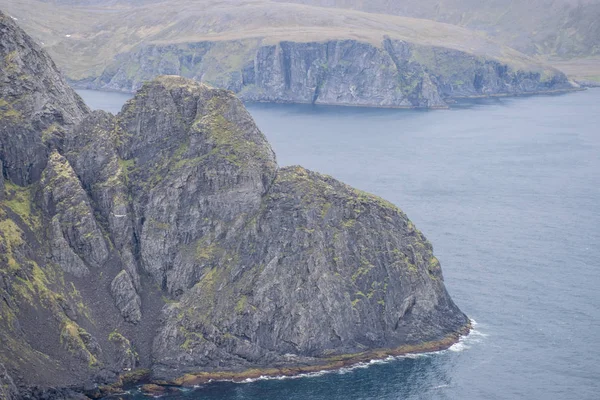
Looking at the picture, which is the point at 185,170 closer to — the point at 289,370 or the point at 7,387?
the point at 289,370

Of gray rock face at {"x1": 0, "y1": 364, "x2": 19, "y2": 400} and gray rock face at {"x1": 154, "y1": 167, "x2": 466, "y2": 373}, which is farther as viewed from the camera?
gray rock face at {"x1": 154, "y1": 167, "x2": 466, "y2": 373}

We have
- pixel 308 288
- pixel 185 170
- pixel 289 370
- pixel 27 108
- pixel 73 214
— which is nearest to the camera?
pixel 289 370

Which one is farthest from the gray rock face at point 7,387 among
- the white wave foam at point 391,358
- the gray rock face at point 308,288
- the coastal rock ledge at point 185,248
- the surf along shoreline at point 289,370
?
the white wave foam at point 391,358

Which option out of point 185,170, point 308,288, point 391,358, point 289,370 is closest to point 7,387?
point 289,370

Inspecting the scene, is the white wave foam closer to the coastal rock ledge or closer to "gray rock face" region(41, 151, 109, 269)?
the coastal rock ledge

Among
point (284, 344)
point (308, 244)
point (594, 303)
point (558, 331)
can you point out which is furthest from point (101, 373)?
point (594, 303)

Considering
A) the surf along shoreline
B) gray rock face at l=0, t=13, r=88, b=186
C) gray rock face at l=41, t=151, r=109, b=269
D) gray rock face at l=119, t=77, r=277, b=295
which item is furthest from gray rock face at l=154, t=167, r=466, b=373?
gray rock face at l=0, t=13, r=88, b=186

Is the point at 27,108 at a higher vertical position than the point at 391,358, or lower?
higher

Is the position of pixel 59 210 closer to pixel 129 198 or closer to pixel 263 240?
pixel 129 198

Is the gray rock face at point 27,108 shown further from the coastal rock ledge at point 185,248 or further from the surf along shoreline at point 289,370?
the surf along shoreline at point 289,370
